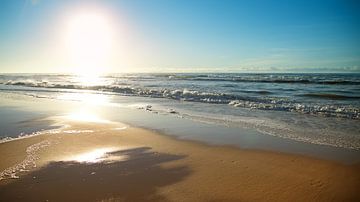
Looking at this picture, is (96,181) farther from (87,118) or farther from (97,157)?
(87,118)

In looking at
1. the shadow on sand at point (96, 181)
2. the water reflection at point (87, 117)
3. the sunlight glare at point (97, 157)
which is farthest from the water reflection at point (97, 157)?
the water reflection at point (87, 117)

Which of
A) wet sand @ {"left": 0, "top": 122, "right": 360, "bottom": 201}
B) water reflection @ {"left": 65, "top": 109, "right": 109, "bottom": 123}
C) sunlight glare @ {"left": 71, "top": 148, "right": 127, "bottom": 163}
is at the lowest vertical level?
wet sand @ {"left": 0, "top": 122, "right": 360, "bottom": 201}

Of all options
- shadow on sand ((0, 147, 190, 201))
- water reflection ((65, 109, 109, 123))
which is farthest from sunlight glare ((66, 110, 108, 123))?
shadow on sand ((0, 147, 190, 201))

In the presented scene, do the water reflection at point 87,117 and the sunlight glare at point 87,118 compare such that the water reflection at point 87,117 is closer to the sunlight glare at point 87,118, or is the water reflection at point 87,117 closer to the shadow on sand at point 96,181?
the sunlight glare at point 87,118

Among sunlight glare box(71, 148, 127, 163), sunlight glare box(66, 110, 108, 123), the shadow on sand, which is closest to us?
the shadow on sand

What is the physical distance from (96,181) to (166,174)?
1.19m

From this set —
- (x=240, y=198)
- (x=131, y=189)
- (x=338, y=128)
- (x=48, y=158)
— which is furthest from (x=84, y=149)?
(x=338, y=128)

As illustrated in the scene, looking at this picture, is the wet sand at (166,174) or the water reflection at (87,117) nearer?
the wet sand at (166,174)

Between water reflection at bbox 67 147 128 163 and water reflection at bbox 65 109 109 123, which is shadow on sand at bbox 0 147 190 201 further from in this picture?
water reflection at bbox 65 109 109 123

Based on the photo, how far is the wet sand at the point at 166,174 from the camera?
438 cm

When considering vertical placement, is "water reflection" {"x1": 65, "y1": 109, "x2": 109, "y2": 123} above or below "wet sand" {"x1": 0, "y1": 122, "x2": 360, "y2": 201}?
above

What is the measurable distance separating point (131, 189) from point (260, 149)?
347cm

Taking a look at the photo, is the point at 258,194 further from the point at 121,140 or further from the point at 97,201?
the point at 121,140

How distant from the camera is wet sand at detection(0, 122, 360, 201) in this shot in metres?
4.38
